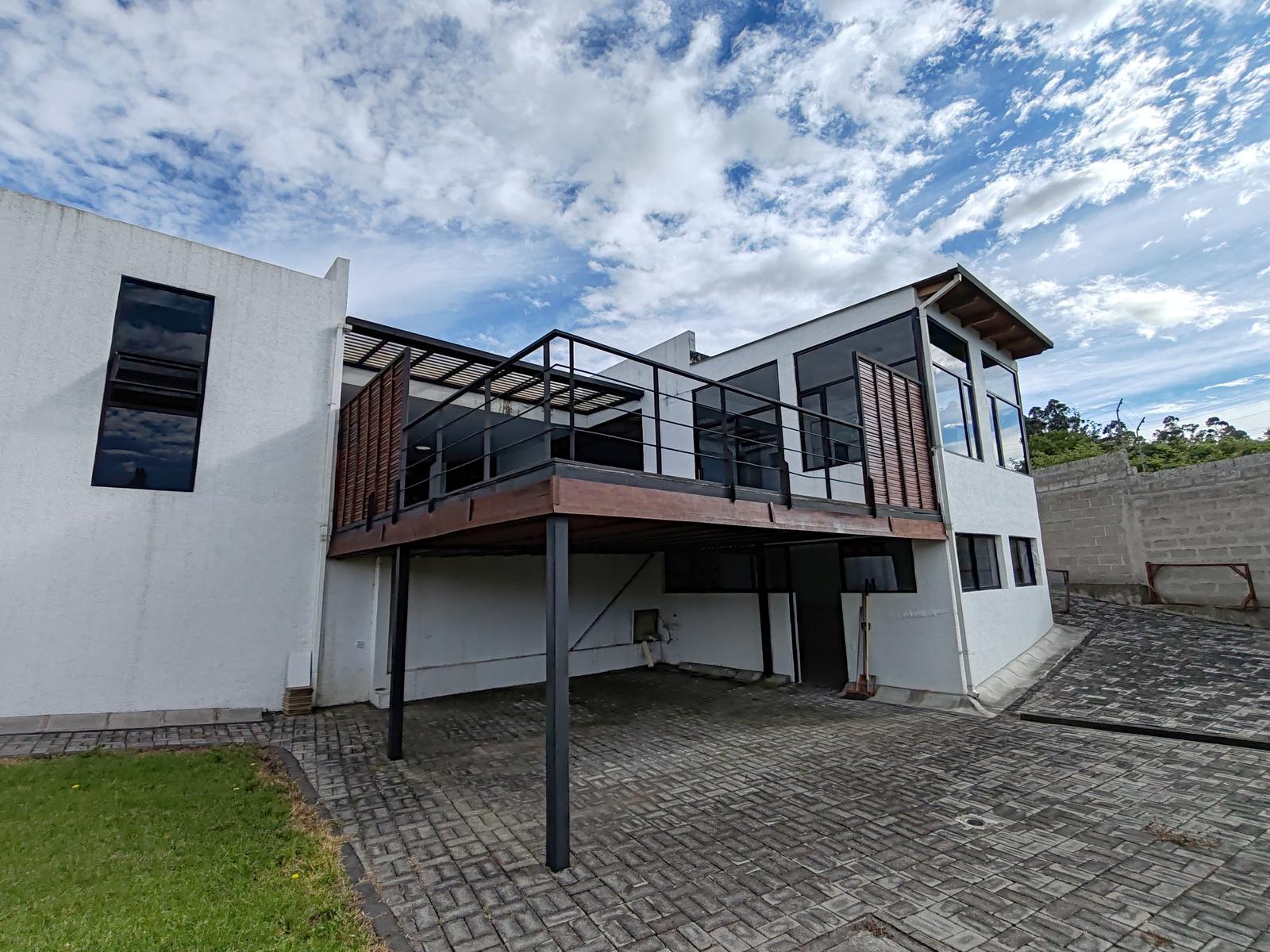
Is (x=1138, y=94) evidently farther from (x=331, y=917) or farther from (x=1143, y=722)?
(x=331, y=917)

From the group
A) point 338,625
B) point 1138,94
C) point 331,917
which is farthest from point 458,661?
point 1138,94

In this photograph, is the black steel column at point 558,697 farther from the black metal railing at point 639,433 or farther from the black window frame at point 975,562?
the black window frame at point 975,562

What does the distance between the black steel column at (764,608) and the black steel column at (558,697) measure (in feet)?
21.0

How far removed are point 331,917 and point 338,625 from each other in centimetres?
595

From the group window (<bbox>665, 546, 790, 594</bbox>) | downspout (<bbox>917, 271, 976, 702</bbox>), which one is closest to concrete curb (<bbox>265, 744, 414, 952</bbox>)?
window (<bbox>665, 546, 790, 594</bbox>)

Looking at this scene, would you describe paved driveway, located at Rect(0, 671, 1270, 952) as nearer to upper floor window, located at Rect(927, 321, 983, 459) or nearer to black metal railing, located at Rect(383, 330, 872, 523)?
black metal railing, located at Rect(383, 330, 872, 523)

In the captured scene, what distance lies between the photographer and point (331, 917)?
115 inches

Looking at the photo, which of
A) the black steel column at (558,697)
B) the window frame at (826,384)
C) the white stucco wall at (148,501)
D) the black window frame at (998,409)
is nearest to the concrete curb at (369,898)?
the black steel column at (558,697)

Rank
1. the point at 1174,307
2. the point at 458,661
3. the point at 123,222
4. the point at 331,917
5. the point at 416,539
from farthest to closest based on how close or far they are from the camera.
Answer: the point at 1174,307 → the point at 458,661 → the point at 123,222 → the point at 416,539 → the point at 331,917

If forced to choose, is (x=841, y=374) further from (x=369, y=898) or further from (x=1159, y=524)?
(x=369, y=898)

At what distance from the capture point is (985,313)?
925 cm

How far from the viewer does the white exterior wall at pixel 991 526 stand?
26.4ft

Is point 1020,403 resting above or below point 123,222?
below

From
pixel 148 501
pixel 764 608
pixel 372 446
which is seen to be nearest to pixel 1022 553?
pixel 764 608
